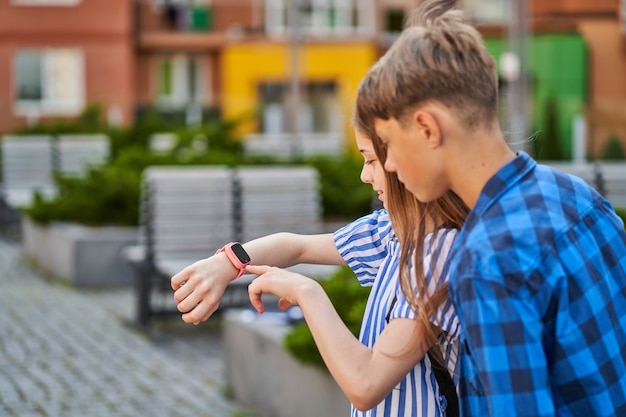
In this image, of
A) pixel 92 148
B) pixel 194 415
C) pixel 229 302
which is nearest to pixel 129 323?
pixel 229 302

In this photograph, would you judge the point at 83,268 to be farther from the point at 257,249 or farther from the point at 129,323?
the point at 257,249

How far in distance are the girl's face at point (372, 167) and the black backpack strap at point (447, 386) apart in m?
0.30

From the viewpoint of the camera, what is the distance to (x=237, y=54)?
46.2 m

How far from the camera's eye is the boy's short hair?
6.88 feet

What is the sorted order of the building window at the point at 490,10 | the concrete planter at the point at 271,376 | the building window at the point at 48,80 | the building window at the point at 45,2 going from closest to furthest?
1. the concrete planter at the point at 271,376
2. the building window at the point at 45,2
3. the building window at the point at 48,80
4. the building window at the point at 490,10

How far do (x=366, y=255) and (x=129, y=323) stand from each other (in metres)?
7.09

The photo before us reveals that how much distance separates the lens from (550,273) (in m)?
2.03

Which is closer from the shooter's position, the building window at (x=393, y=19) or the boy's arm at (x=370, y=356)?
the boy's arm at (x=370, y=356)

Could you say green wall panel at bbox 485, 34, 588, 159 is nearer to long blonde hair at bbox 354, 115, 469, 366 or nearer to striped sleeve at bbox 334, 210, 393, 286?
striped sleeve at bbox 334, 210, 393, 286

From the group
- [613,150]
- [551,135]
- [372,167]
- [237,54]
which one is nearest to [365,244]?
[372,167]

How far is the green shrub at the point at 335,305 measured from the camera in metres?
5.51

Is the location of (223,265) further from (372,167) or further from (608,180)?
(608,180)

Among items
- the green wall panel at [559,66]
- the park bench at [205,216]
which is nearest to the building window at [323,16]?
the green wall panel at [559,66]

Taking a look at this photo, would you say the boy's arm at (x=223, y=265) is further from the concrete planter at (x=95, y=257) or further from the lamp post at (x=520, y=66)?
the lamp post at (x=520, y=66)
